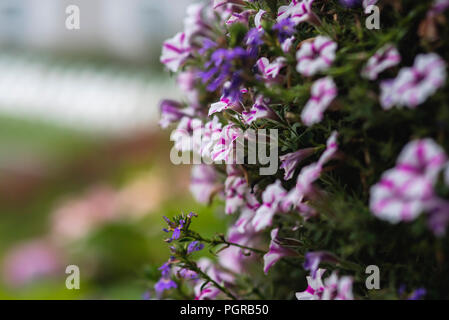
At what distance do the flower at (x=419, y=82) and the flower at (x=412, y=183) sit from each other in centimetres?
3

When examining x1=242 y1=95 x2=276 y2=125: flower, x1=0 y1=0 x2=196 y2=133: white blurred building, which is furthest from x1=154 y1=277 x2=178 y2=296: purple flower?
x1=0 y1=0 x2=196 y2=133: white blurred building

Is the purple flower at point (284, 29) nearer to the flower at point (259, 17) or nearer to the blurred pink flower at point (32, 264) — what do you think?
the flower at point (259, 17)

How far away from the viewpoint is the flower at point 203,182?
65 cm

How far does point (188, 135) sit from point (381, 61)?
0.27 meters

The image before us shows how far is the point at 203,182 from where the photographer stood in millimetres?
656

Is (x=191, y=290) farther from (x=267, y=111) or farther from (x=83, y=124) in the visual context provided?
(x=83, y=124)

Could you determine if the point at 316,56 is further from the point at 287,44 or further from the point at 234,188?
the point at 234,188

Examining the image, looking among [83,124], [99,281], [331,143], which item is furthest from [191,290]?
[83,124]

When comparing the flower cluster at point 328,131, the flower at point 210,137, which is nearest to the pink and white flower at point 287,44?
the flower cluster at point 328,131

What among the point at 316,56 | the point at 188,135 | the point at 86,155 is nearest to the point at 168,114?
the point at 188,135

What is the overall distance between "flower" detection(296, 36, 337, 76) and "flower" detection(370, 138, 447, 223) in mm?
101

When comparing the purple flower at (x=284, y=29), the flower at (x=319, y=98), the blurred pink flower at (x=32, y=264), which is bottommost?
the blurred pink flower at (x=32, y=264)
